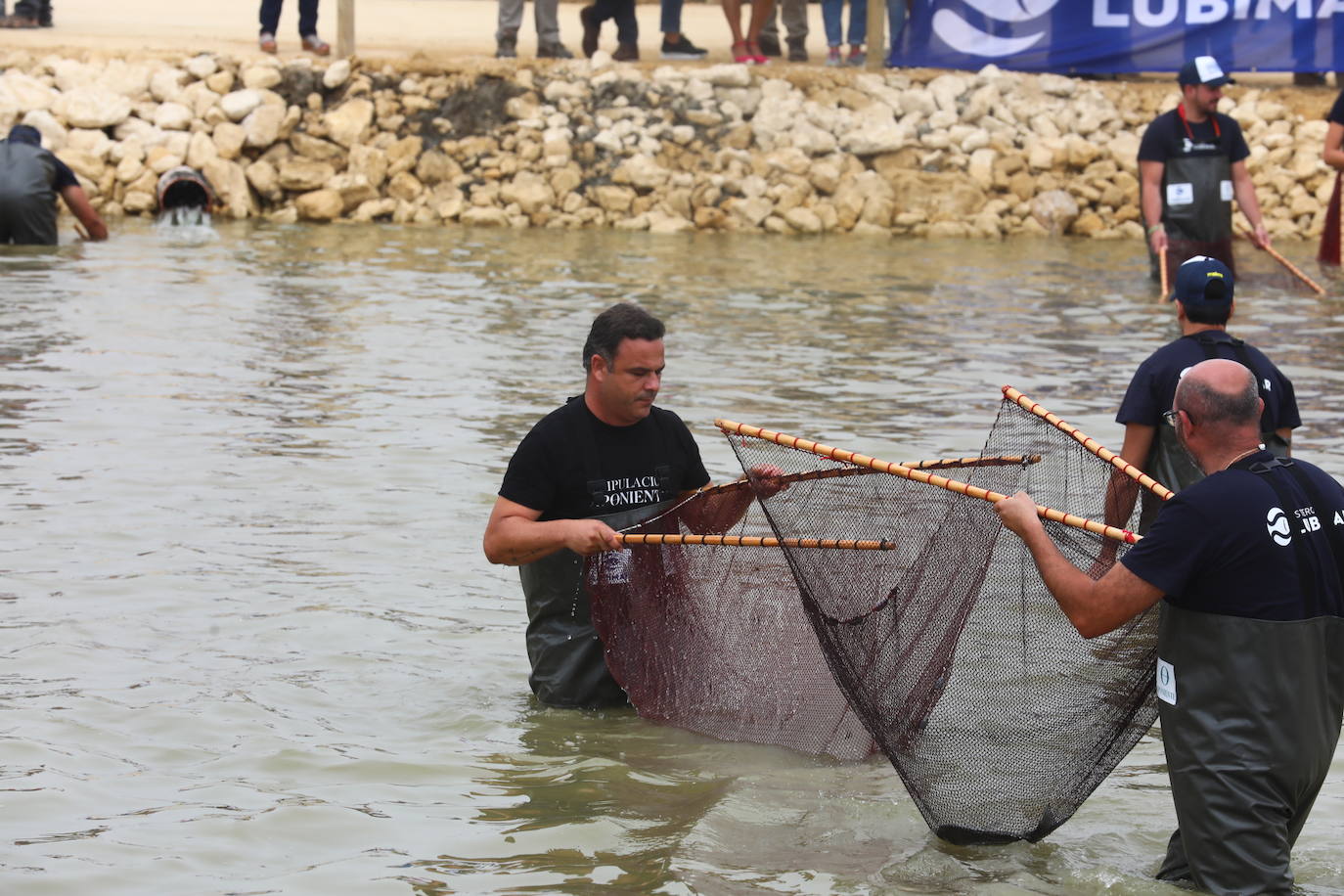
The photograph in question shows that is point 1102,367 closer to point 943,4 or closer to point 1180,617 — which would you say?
point 1180,617

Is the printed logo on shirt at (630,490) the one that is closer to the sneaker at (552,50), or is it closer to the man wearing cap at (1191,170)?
the man wearing cap at (1191,170)

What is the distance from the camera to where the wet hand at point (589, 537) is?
18.9ft

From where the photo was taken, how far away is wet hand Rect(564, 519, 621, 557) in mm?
5758

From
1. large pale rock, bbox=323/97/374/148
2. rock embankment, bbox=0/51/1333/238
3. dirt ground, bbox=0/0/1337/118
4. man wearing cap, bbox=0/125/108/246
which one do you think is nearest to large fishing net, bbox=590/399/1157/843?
man wearing cap, bbox=0/125/108/246

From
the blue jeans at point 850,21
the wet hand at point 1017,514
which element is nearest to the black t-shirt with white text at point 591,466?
the wet hand at point 1017,514

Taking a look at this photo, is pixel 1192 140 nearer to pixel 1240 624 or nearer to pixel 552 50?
pixel 1240 624

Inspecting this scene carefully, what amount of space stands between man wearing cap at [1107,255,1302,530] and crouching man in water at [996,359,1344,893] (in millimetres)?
1629

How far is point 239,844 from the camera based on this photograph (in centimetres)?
539

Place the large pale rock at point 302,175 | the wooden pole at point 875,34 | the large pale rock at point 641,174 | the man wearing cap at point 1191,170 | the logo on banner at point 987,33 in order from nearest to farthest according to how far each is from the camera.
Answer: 1. the man wearing cap at point 1191,170
2. the large pale rock at point 302,175
3. the large pale rock at point 641,174
4. the logo on banner at point 987,33
5. the wooden pole at point 875,34

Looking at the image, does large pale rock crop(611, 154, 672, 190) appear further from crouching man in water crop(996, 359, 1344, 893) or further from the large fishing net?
crouching man in water crop(996, 359, 1344, 893)

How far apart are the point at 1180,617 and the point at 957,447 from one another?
569 cm

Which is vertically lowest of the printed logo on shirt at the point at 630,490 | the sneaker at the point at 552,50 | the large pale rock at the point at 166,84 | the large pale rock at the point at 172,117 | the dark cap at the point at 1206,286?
the printed logo on shirt at the point at 630,490

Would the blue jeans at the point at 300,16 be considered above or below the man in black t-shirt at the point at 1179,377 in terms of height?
above

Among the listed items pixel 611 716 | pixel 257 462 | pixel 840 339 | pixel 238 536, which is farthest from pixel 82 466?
pixel 840 339
